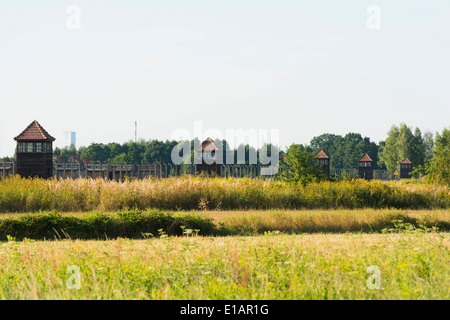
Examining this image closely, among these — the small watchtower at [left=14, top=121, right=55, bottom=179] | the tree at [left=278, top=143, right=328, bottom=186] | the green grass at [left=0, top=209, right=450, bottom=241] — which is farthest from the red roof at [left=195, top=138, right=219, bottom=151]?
the green grass at [left=0, top=209, right=450, bottom=241]

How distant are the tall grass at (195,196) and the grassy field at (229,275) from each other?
320 inches

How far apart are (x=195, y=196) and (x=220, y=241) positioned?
24.8 ft

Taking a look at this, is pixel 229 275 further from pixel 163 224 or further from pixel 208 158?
pixel 208 158

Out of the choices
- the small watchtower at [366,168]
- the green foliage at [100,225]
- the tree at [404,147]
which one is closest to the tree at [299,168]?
the green foliage at [100,225]

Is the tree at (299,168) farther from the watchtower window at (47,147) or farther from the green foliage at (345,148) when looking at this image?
the green foliage at (345,148)

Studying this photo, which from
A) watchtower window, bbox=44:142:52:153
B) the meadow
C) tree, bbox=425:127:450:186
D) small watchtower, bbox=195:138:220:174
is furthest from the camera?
small watchtower, bbox=195:138:220:174

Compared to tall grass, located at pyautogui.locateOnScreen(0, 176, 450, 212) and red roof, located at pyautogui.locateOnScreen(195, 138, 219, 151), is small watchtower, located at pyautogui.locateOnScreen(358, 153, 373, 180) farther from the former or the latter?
tall grass, located at pyautogui.locateOnScreen(0, 176, 450, 212)

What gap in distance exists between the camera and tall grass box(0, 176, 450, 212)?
15.2 meters

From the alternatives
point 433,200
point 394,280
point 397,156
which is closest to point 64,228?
point 394,280

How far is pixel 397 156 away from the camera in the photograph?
7269 centimetres

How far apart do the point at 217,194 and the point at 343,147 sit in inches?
3546

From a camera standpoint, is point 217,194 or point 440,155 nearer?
point 217,194

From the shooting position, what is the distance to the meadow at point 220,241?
16.3 feet

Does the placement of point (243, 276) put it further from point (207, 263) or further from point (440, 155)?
point (440, 155)
